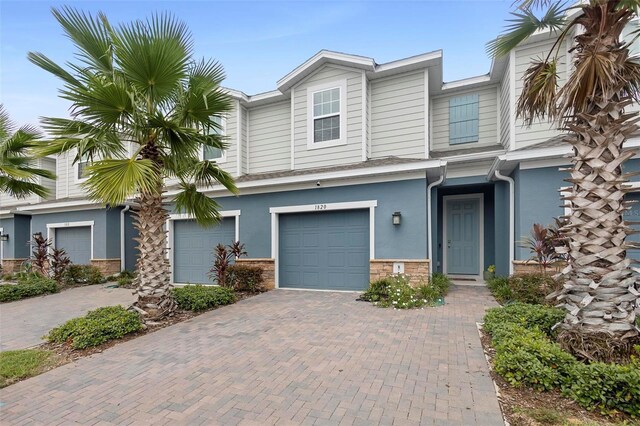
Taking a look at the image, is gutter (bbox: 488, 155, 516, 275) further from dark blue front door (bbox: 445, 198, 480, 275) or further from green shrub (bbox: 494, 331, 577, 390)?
green shrub (bbox: 494, 331, 577, 390)

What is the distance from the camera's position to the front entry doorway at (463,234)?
10.2 meters

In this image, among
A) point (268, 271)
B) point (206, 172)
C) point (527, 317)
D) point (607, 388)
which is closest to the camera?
point (607, 388)

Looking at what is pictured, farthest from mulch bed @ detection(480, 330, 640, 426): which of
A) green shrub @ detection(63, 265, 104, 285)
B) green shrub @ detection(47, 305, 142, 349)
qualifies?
green shrub @ detection(63, 265, 104, 285)

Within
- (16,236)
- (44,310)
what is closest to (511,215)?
(44,310)

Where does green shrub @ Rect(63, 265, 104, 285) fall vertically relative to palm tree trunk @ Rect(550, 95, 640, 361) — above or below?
below

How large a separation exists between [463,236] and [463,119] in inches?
151

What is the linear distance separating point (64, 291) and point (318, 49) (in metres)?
11.3

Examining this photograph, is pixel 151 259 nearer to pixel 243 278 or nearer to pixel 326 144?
pixel 243 278

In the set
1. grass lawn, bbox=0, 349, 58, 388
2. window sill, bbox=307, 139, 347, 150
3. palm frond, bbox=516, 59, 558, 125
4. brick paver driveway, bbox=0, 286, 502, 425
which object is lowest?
grass lawn, bbox=0, 349, 58, 388

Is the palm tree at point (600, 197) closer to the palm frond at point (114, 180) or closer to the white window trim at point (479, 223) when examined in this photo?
the palm frond at point (114, 180)

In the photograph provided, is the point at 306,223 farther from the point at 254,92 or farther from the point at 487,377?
the point at 487,377

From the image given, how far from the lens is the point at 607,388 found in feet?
9.21

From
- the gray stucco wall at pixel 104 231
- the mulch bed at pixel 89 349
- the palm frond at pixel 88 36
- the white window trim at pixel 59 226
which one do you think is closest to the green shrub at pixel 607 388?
the mulch bed at pixel 89 349

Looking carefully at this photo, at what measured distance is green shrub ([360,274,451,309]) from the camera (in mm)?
6734
